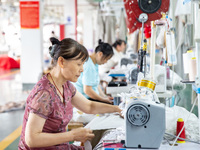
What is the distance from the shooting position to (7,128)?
16.2ft

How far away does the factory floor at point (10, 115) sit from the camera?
4.28m

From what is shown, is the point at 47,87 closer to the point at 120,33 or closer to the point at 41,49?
the point at 41,49

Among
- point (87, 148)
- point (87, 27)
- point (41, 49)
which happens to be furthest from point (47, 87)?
point (87, 27)

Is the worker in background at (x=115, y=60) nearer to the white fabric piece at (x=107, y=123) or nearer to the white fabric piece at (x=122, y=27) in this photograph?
the white fabric piece at (x=122, y=27)

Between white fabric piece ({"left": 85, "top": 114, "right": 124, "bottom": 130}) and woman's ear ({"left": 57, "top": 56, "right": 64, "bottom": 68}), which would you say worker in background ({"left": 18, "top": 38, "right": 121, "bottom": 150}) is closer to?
woman's ear ({"left": 57, "top": 56, "right": 64, "bottom": 68})

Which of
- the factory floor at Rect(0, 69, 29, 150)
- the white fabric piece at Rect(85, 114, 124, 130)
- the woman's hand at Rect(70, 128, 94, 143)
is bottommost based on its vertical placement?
the factory floor at Rect(0, 69, 29, 150)

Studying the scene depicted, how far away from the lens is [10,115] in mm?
5801

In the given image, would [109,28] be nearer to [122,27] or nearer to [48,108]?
[122,27]

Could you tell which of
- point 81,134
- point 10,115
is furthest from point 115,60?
point 81,134

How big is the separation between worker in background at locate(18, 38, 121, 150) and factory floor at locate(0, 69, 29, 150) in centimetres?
237

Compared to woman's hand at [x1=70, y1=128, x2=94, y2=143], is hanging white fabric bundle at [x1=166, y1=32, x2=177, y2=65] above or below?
above

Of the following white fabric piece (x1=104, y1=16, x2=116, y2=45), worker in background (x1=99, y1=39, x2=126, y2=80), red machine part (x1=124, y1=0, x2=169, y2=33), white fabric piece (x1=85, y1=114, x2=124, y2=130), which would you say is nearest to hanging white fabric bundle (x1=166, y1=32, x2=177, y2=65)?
red machine part (x1=124, y1=0, x2=169, y2=33)

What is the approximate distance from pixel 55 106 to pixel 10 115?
4293mm

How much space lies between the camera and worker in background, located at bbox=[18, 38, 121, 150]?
1.70 meters
